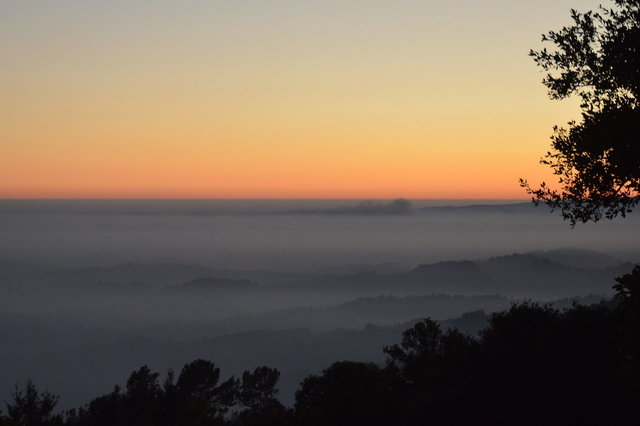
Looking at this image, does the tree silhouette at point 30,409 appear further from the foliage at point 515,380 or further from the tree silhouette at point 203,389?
the foliage at point 515,380

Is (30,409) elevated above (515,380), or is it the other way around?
(515,380)

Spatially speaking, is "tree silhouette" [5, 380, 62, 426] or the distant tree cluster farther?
"tree silhouette" [5, 380, 62, 426]

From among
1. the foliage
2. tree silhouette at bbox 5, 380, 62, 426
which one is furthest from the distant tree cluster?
tree silhouette at bbox 5, 380, 62, 426

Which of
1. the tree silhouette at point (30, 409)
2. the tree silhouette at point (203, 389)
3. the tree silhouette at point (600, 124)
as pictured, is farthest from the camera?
the tree silhouette at point (203, 389)

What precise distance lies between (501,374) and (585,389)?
432 cm

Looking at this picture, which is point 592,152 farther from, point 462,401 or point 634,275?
point 462,401

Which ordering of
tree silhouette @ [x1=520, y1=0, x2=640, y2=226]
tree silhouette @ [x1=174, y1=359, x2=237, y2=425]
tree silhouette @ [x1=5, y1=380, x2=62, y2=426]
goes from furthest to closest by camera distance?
tree silhouette @ [x1=174, y1=359, x2=237, y2=425]
tree silhouette @ [x1=5, y1=380, x2=62, y2=426]
tree silhouette @ [x1=520, y1=0, x2=640, y2=226]

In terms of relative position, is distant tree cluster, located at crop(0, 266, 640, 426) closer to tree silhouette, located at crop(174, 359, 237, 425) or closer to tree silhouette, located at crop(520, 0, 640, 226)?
tree silhouette, located at crop(520, 0, 640, 226)

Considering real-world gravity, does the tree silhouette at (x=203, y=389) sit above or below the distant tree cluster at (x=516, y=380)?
below

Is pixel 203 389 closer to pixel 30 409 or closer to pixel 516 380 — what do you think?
pixel 30 409

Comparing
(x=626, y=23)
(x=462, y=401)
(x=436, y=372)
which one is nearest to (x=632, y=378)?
(x=626, y=23)

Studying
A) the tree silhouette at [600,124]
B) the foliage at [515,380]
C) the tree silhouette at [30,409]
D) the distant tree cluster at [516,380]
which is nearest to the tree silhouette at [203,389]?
the tree silhouette at [30,409]

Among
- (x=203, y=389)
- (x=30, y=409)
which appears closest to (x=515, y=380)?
(x=30, y=409)

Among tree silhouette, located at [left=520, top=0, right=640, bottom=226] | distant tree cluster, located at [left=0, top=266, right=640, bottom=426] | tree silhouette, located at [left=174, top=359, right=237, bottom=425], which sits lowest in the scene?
tree silhouette, located at [left=174, top=359, right=237, bottom=425]
